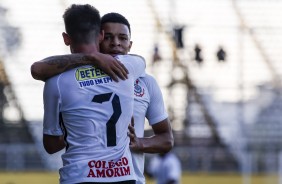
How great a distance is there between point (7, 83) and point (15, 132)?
1.15m

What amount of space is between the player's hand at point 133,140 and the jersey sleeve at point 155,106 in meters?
0.32

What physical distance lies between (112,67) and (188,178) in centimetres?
1353

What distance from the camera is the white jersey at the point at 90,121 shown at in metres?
4.70

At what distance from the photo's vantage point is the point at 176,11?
2139 centimetres

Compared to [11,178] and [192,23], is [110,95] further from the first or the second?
[192,23]

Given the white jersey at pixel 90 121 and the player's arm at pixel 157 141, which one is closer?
the white jersey at pixel 90 121

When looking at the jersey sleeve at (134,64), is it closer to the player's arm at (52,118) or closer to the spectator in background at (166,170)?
the player's arm at (52,118)

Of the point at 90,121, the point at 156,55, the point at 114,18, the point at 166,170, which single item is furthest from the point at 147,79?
the point at 156,55

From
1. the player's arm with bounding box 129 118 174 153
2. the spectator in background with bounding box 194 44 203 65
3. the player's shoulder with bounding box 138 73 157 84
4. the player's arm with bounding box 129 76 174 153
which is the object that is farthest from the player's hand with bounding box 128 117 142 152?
the spectator in background with bounding box 194 44 203 65

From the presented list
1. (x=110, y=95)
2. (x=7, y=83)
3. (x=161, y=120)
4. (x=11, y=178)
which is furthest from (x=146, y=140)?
(x=7, y=83)

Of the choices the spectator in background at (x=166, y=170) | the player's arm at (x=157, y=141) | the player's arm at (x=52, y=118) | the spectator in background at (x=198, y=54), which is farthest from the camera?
the spectator in background at (x=198, y=54)

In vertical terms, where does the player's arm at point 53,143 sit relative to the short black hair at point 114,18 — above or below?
below

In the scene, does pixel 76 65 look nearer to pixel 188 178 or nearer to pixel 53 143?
pixel 53 143

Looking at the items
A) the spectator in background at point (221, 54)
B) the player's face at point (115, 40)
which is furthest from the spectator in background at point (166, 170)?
the player's face at point (115, 40)
